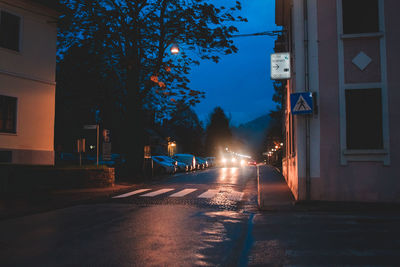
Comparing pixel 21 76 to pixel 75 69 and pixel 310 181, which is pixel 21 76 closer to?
pixel 75 69

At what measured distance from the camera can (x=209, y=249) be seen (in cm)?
610

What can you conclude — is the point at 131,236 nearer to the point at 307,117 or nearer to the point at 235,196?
the point at 307,117

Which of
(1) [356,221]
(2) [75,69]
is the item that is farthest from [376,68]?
(2) [75,69]

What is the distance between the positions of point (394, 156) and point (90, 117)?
3577cm

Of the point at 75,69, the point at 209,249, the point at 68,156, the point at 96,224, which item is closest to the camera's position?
the point at 209,249

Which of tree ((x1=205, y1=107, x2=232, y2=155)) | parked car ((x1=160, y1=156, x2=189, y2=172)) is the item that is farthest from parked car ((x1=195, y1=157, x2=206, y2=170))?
tree ((x1=205, y1=107, x2=232, y2=155))

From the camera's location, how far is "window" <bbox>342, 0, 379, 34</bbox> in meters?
12.0

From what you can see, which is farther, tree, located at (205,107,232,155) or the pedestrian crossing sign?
tree, located at (205,107,232,155)

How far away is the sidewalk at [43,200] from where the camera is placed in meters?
10.7

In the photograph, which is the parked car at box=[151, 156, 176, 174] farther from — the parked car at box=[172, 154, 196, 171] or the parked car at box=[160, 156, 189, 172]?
the parked car at box=[172, 154, 196, 171]

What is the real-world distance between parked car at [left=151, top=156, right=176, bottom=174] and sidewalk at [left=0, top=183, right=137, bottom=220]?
13571 mm

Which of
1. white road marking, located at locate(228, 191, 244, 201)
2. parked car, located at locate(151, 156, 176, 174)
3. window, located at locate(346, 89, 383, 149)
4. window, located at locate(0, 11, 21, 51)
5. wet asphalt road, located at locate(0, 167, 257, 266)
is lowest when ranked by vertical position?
white road marking, located at locate(228, 191, 244, 201)

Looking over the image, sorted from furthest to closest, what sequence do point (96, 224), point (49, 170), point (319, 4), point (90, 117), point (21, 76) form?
point (90, 117), point (21, 76), point (49, 170), point (319, 4), point (96, 224)

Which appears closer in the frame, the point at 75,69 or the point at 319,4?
the point at 319,4
